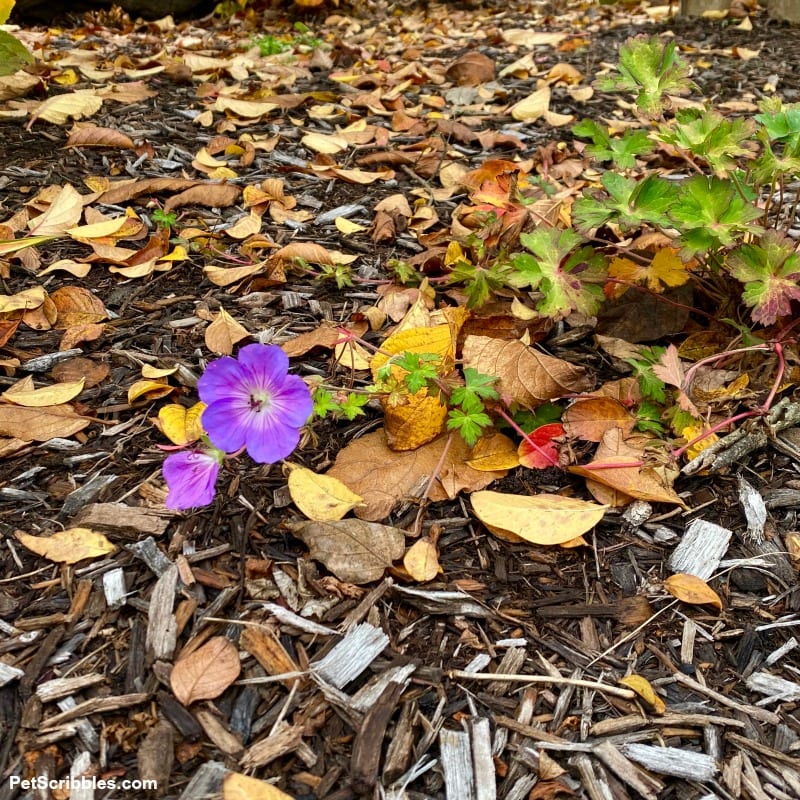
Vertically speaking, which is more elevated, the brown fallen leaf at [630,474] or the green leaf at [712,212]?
the green leaf at [712,212]

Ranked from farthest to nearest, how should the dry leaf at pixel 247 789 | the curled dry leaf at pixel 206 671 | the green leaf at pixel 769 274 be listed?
the green leaf at pixel 769 274
the curled dry leaf at pixel 206 671
the dry leaf at pixel 247 789

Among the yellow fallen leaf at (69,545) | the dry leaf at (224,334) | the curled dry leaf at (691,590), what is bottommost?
the curled dry leaf at (691,590)

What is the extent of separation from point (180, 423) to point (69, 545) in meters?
0.32

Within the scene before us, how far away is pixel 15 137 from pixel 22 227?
0.66 metres

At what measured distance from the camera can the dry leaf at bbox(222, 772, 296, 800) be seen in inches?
36.1

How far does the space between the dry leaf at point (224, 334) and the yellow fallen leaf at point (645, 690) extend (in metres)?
1.02

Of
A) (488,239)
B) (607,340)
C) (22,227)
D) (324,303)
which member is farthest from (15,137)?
(607,340)

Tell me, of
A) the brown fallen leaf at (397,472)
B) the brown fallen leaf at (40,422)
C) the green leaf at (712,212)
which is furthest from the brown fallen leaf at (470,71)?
the brown fallen leaf at (40,422)

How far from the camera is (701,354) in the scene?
5.44ft

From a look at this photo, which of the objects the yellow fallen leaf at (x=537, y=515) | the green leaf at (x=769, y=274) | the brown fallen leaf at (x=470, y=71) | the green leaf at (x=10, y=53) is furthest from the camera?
the brown fallen leaf at (x=470, y=71)

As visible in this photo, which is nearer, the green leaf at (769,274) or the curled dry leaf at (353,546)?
the curled dry leaf at (353,546)

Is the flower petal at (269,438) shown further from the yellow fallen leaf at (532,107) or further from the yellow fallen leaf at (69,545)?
the yellow fallen leaf at (532,107)

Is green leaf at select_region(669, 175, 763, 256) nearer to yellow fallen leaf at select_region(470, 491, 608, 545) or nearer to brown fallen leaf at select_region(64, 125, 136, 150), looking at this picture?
yellow fallen leaf at select_region(470, 491, 608, 545)

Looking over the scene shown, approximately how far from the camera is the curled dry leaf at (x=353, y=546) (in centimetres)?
121
